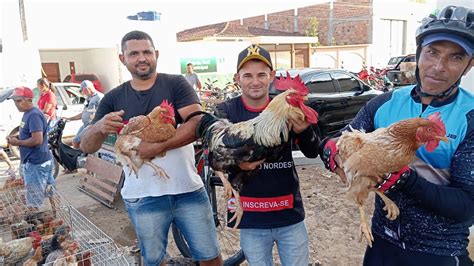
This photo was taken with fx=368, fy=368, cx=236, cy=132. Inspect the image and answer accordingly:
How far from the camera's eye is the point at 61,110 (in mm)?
9391

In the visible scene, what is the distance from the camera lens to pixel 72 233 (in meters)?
3.32

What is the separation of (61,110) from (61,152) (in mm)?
2884

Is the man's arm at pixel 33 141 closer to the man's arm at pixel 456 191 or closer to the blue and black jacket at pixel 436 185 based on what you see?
the blue and black jacket at pixel 436 185

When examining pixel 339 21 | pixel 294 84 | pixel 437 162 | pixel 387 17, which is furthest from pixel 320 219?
pixel 339 21

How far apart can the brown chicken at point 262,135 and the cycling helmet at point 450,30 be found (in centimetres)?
57

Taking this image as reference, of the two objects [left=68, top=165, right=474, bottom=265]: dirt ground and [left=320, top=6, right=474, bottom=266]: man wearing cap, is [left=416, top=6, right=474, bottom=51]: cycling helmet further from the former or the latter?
[left=68, top=165, right=474, bottom=265]: dirt ground

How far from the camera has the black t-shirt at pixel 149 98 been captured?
8.20 feet

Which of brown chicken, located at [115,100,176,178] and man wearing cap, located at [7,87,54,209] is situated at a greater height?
brown chicken, located at [115,100,176,178]

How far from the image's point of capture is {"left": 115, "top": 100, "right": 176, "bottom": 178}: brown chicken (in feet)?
7.12

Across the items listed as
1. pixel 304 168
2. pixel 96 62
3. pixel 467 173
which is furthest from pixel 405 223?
pixel 96 62

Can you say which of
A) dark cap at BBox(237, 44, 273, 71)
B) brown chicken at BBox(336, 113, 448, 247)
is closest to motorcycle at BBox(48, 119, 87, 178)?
dark cap at BBox(237, 44, 273, 71)

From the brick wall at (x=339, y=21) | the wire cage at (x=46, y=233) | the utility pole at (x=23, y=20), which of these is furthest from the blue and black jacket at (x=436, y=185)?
the brick wall at (x=339, y=21)

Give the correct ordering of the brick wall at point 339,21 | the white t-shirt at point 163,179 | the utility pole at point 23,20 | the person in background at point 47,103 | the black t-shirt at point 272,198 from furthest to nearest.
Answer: the brick wall at point 339,21, the utility pole at point 23,20, the person in background at point 47,103, the white t-shirt at point 163,179, the black t-shirt at point 272,198

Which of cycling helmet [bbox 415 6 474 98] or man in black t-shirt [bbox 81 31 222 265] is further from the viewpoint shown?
man in black t-shirt [bbox 81 31 222 265]
